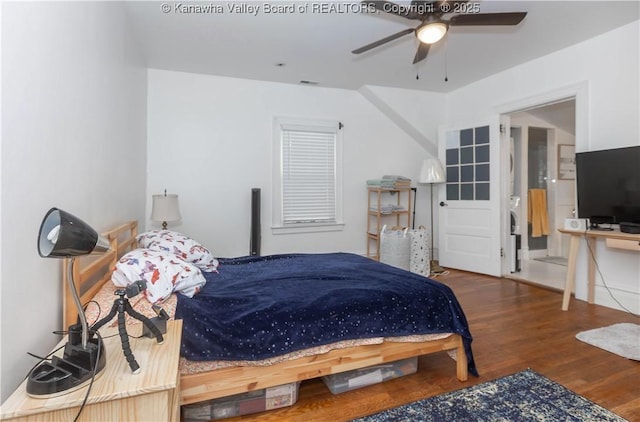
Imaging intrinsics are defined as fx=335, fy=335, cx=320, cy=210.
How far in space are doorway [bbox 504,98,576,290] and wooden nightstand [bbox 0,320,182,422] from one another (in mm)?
5424

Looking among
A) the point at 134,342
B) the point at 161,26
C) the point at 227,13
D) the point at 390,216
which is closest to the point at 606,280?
the point at 390,216

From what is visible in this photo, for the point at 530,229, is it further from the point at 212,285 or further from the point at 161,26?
the point at 161,26

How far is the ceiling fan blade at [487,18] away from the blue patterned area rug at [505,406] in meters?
2.38

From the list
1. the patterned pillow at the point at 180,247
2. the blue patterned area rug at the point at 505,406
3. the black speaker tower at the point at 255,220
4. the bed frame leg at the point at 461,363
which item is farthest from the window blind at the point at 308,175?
the blue patterned area rug at the point at 505,406

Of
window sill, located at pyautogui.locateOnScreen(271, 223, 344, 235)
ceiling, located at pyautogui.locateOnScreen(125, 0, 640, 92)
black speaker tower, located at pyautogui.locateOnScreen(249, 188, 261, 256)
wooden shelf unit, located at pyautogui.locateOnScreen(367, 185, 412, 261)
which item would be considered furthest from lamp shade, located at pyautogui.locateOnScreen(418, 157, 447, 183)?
black speaker tower, located at pyautogui.locateOnScreen(249, 188, 261, 256)

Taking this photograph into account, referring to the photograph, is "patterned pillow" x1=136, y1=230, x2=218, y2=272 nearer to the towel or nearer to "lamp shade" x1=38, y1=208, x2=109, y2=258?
"lamp shade" x1=38, y1=208, x2=109, y2=258

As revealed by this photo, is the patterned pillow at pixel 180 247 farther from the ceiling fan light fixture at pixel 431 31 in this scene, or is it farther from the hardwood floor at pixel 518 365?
the ceiling fan light fixture at pixel 431 31

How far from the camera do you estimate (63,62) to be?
1465mm

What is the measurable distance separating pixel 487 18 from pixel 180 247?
107 inches

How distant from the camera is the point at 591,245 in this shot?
3.42m

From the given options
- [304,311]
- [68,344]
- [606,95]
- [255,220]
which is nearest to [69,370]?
[68,344]

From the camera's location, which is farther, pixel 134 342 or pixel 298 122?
pixel 298 122

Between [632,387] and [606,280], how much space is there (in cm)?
176

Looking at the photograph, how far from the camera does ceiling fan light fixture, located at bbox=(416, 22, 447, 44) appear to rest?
2.37 m
